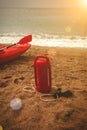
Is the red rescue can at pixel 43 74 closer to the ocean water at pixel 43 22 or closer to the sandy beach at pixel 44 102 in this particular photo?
the sandy beach at pixel 44 102

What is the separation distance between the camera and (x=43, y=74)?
3832 millimetres

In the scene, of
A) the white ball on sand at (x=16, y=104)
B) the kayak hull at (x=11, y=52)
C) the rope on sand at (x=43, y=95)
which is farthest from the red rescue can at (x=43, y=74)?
the kayak hull at (x=11, y=52)

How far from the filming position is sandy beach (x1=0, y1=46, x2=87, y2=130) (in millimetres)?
3004

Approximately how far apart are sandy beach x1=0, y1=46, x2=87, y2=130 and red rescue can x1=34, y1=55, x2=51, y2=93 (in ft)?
0.45

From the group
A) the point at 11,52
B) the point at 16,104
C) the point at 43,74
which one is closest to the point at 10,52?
the point at 11,52

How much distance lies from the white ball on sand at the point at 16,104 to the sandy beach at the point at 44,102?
0.17 ft

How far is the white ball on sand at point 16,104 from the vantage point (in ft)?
11.2

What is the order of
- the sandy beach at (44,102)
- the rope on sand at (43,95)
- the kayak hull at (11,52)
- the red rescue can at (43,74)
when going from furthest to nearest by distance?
the kayak hull at (11,52)
the red rescue can at (43,74)
the rope on sand at (43,95)
the sandy beach at (44,102)

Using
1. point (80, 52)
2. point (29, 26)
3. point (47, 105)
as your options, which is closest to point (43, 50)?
point (80, 52)

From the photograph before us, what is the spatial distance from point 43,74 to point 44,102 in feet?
1.74

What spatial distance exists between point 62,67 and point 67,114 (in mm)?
2326

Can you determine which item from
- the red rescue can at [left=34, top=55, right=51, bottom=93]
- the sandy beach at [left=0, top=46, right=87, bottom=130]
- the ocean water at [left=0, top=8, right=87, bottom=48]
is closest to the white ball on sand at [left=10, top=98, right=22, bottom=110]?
the sandy beach at [left=0, top=46, right=87, bottom=130]

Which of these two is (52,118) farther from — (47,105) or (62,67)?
(62,67)

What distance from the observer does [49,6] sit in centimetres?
2089
